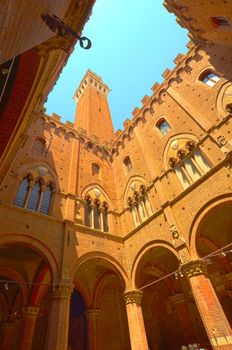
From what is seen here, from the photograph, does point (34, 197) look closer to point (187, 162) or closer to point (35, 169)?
point (35, 169)

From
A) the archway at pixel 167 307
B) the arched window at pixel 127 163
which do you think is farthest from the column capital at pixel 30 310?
the arched window at pixel 127 163

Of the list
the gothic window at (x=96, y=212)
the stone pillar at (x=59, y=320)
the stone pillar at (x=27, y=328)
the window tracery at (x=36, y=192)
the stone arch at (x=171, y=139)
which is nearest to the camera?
the stone pillar at (x=59, y=320)

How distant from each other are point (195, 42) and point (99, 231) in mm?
13120

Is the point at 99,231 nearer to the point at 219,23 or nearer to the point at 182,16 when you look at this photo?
the point at 219,23

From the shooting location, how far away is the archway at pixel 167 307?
12105mm

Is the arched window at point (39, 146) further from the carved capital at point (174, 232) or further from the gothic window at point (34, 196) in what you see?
the carved capital at point (174, 232)

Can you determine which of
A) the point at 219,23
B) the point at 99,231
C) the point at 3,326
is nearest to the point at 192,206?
the point at 99,231

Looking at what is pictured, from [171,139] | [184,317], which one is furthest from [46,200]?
[184,317]

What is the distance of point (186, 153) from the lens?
1111 cm

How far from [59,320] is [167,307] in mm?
8574

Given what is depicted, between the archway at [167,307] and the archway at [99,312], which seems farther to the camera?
the archway at [99,312]

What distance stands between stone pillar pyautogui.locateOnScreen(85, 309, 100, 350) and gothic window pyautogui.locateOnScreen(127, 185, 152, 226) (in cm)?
573

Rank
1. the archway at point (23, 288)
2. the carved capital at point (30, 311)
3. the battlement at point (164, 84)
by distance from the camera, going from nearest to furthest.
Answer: the archway at point (23, 288), the carved capital at point (30, 311), the battlement at point (164, 84)

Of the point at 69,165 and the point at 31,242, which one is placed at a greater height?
the point at 69,165
